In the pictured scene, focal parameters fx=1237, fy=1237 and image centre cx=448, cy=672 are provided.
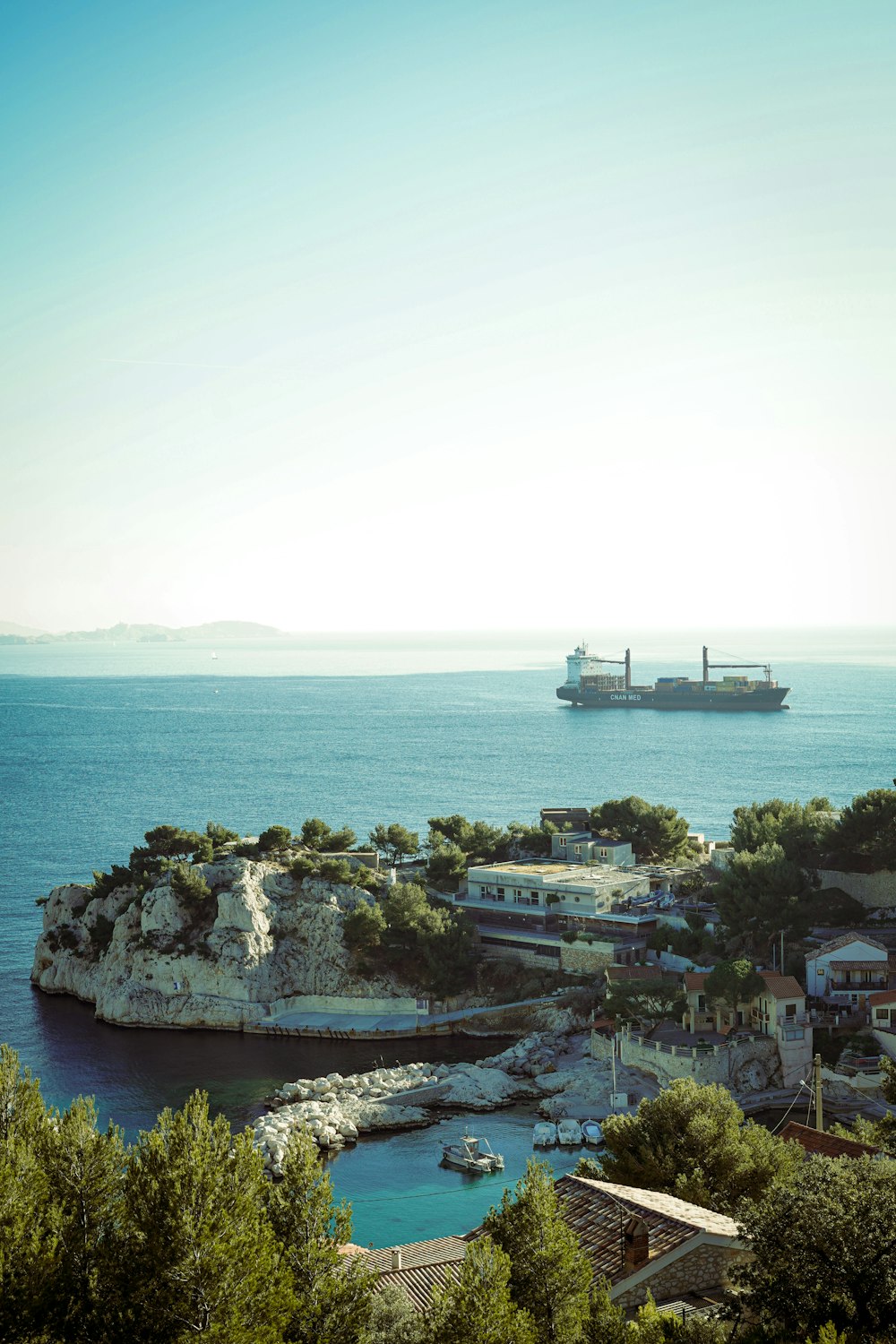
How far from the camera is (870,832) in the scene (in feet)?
144

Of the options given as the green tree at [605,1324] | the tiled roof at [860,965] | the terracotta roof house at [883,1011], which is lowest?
the terracotta roof house at [883,1011]

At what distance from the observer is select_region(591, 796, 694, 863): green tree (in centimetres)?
5302

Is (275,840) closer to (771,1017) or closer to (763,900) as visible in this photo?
(763,900)

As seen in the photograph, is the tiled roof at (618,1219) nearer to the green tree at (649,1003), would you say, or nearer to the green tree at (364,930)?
the green tree at (649,1003)

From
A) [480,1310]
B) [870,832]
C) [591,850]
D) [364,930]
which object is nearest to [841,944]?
[870,832]

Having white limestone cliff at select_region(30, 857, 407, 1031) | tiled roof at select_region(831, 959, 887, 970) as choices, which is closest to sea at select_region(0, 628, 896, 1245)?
white limestone cliff at select_region(30, 857, 407, 1031)

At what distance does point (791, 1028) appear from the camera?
3538 centimetres

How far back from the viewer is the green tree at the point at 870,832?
144 ft

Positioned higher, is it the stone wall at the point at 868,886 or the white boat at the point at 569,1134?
the stone wall at the point at 868,886

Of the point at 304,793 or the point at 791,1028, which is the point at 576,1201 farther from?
the point at 304,793

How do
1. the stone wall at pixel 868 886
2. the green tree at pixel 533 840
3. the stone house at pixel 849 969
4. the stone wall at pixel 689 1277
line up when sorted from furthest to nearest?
the green tree at pixel 533 840
the stone wall at pixel 868 886
the stone house at pixel 849 969
the stone wall at pixel 689 1277

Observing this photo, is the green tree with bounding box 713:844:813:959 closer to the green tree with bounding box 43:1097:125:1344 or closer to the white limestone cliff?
the white limestone cliff

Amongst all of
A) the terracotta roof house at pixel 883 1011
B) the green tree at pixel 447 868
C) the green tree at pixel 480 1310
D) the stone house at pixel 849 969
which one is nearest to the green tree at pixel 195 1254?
the green tree at pixel 480 1310

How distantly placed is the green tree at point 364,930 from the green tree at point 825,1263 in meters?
30.4
